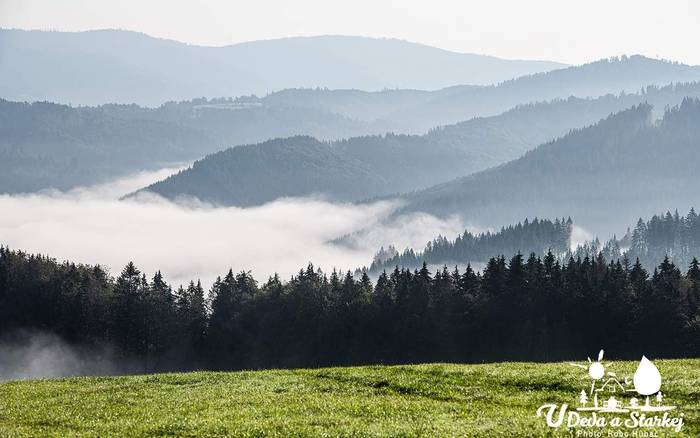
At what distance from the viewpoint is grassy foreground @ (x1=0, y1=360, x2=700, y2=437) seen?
38406mm

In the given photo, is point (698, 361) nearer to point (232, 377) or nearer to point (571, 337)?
point (232, 377)

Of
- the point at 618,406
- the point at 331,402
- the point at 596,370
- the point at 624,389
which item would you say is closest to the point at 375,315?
the point at 596,370

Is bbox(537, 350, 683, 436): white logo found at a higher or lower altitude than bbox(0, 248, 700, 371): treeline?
lower

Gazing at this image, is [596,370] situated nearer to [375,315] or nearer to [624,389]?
[624,389]

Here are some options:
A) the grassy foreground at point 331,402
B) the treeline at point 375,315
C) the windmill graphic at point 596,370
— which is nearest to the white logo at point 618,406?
the windmill graphic at point 596,370

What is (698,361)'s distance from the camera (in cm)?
5122

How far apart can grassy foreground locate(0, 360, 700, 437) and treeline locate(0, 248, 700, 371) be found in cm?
7271

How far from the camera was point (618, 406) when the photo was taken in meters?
39.5

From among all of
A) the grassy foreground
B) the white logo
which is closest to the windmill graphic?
the white logo

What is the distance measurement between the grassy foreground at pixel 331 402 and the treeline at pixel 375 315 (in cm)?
7271

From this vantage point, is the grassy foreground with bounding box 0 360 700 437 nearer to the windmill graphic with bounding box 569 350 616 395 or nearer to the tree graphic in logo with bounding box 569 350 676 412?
the windmill graphic with bounding box 569 350 616 395

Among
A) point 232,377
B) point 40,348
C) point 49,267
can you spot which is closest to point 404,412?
point 232,377

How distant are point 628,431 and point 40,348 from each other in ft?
450

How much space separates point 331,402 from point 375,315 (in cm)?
9716
